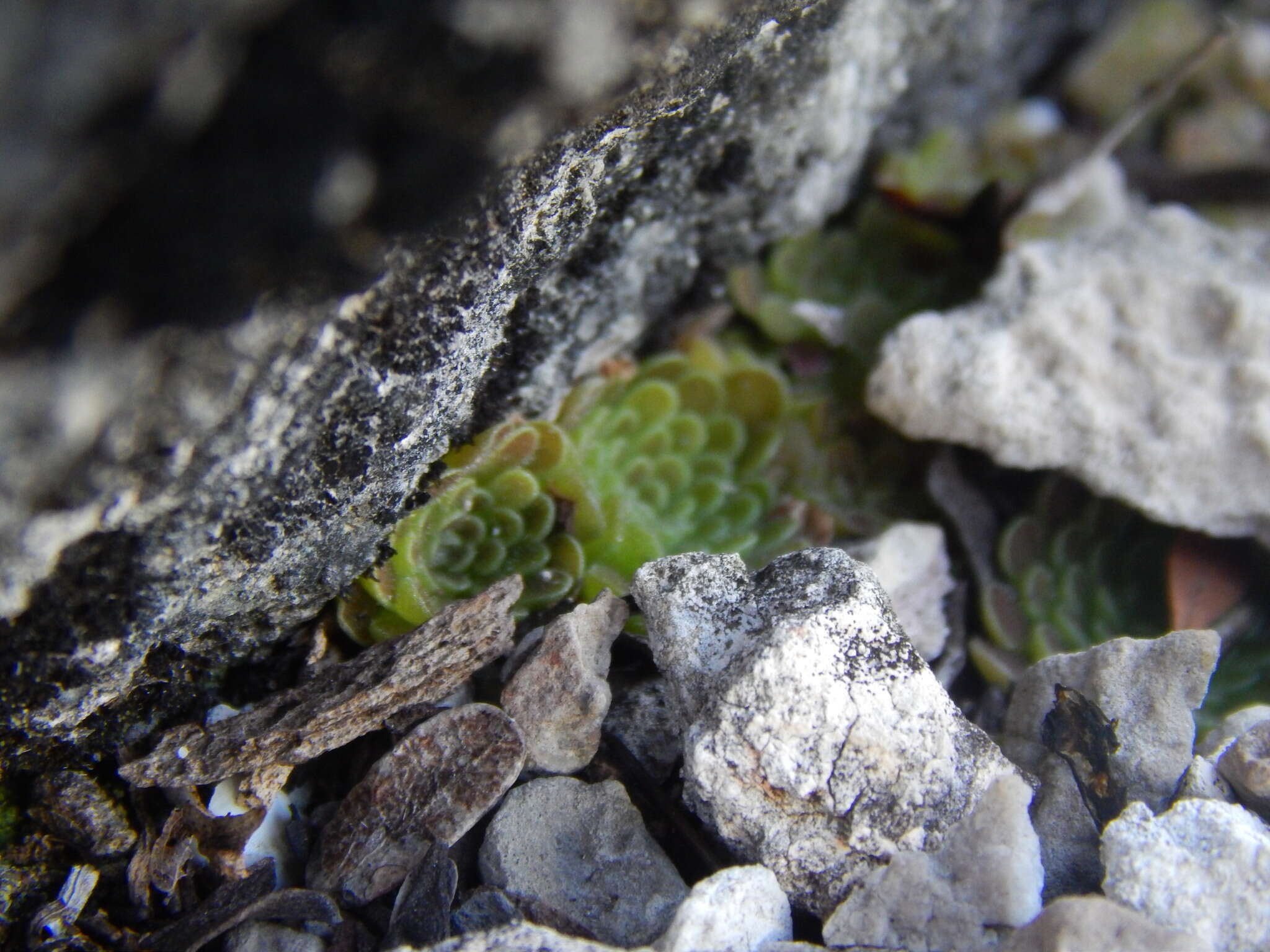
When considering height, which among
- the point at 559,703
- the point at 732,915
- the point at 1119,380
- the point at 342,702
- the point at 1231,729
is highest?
the point at 342,702

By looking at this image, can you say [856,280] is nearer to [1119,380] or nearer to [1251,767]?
[1119,380]

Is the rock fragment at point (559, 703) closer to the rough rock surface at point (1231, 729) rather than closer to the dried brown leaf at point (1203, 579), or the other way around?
the rough rock surface at point (1231, 729)

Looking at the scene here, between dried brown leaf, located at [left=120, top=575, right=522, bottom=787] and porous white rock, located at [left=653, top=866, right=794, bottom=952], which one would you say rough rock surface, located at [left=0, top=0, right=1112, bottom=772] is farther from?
porous white rock, located at [left=653, top=866, right=794, bottom=952]

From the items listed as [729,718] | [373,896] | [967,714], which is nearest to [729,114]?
[729,718]

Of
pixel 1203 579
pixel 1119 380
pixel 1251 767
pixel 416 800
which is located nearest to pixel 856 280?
pixel 1119 380

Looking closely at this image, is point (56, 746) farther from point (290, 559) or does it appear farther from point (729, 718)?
point (729, 718)

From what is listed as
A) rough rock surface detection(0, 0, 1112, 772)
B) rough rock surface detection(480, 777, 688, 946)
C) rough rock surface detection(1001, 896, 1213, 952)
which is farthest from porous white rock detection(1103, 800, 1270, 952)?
rough rock surface detection(0, 0, 1112, 772)

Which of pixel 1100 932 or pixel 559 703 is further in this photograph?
pixel 559 703
